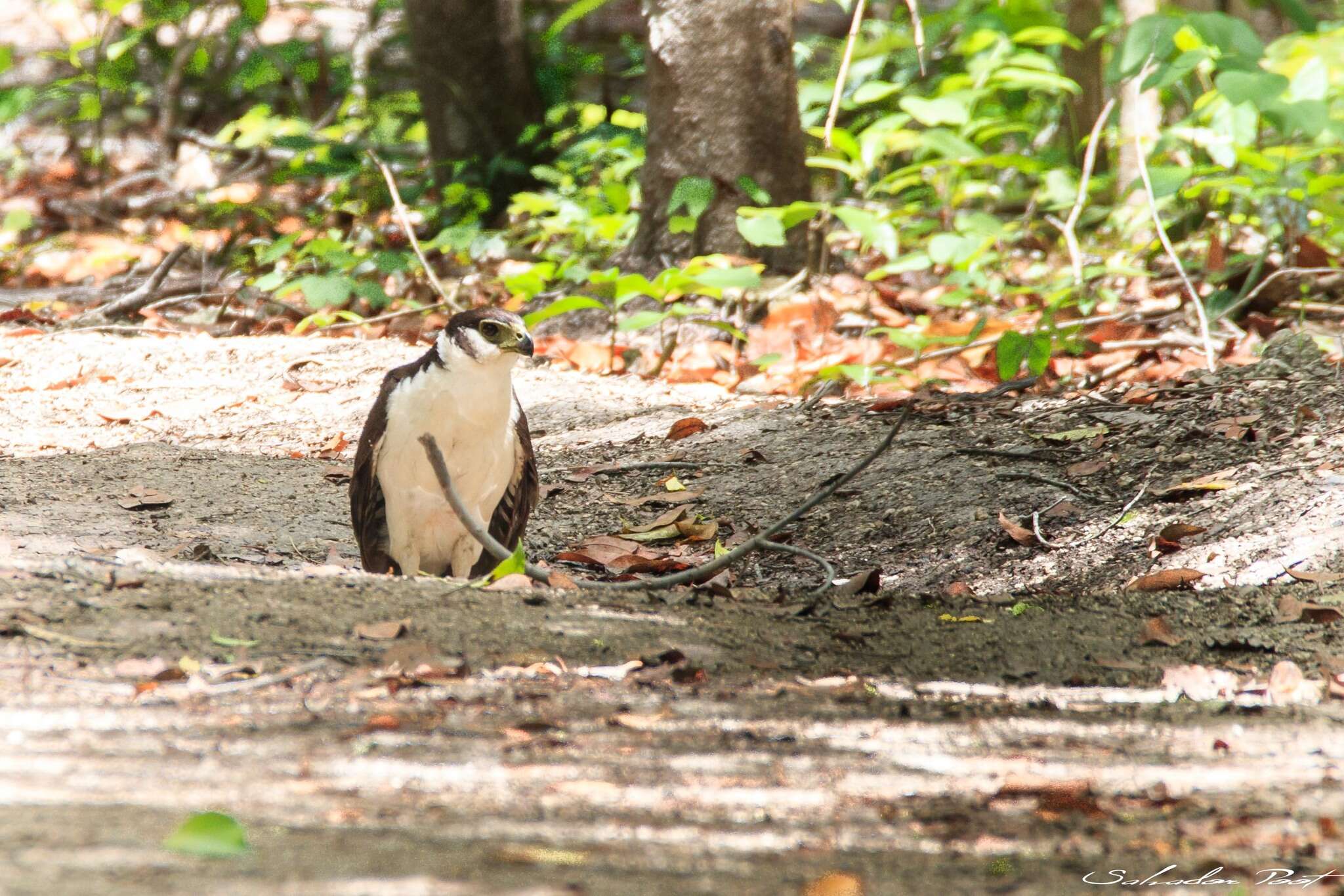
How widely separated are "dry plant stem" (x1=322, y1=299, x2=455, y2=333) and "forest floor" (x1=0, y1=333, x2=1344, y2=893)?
2.25 meters

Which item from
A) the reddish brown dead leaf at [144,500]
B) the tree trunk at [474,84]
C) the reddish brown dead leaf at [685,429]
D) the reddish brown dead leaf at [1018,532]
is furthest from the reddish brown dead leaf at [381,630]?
the tree trunk at [474,84]

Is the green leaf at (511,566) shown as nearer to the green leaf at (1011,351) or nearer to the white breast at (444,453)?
the white breast at (444,453)

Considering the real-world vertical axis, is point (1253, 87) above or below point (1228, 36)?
below

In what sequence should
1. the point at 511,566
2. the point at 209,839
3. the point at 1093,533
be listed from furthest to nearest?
1. the point at 1093,533
2. the point at 511,566
3. the point at 209,839

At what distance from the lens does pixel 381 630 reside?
2293 mm

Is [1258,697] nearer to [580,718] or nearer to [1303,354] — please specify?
[580,718]

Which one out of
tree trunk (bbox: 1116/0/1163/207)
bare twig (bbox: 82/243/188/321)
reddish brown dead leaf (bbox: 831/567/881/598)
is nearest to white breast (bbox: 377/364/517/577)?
reddish brown dead leaf (bbox: 831/567/881/598)

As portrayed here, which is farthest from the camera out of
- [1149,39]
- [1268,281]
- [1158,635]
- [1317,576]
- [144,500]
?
[1268,281]

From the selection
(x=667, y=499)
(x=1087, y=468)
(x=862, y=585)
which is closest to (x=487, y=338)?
(x=667, y=499)

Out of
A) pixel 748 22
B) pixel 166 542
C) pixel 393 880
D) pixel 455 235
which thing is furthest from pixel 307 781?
pixel 455 235

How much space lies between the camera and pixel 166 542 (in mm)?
3727

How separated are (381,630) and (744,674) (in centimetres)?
67

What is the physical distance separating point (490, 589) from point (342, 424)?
9.22 feet

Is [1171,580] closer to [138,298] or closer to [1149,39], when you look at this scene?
[1149,39]
